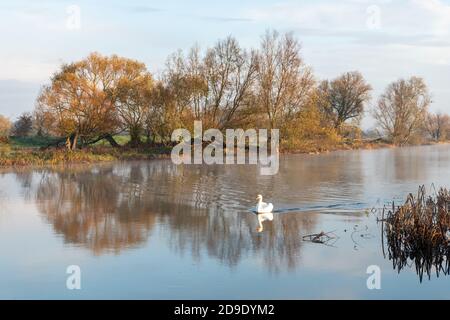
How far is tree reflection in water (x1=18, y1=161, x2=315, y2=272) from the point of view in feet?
33.1

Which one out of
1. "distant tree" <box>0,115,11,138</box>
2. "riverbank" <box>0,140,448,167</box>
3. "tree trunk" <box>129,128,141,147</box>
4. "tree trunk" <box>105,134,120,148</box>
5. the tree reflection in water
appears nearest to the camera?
the tree reflection in water

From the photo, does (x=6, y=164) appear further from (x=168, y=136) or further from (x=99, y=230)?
(x=99, y=230)

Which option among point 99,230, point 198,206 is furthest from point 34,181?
point 99,230

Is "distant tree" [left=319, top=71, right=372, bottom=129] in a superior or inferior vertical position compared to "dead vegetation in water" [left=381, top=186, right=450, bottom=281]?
superior

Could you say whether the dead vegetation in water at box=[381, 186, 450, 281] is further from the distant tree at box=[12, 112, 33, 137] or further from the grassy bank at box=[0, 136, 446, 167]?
the distant tree at box=[12, 112, 33, 137]

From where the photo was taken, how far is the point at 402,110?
57.6m

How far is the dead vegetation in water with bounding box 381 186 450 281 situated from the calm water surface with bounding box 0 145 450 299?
254 millimetres

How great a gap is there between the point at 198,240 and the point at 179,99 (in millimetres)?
24314

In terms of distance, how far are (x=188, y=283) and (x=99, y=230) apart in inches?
172

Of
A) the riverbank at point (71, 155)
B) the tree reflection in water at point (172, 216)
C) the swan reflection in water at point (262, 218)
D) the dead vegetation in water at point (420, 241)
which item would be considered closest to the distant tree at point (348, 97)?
the riverbank at point (71, 155)

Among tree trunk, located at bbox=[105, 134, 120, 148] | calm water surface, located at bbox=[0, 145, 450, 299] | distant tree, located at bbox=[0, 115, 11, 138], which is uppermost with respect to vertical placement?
distant tree, located at bbox=[0, 115, 11, 138]

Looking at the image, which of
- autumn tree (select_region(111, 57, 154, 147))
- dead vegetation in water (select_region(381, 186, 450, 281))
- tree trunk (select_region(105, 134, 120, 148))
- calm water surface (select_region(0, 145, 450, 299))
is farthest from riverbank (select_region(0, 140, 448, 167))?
dead vegetation in water (select_region(381, 186, 450, 281))

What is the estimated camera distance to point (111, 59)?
33.2 m

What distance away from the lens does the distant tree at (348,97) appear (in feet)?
173
